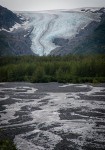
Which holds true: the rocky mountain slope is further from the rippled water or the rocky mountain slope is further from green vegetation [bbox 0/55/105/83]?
the rippled water

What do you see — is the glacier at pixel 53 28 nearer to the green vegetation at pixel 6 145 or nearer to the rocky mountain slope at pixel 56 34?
the rocky mountain slope at pixel 56 34

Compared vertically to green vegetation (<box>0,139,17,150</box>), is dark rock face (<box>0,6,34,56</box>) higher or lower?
higher

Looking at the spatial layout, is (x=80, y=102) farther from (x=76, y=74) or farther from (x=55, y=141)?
(x=76, y=74)

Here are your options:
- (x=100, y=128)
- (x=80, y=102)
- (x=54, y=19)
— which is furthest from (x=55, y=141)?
(x=54, y=19)

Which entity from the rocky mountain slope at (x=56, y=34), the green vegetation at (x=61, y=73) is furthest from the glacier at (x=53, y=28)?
the green vegetation at (x=61, y=73)

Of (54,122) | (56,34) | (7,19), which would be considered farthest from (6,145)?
(7,19)

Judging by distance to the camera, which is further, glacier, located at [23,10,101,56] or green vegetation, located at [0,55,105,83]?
glacier, located at [23,10,101,56]

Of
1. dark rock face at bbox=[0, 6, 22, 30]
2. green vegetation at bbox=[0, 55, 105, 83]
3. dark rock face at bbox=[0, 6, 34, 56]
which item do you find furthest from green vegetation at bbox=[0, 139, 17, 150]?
dark rock face at bbox=[0, 6, 22, 30]

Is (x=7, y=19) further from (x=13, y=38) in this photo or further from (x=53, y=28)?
(x=53, y=28)
